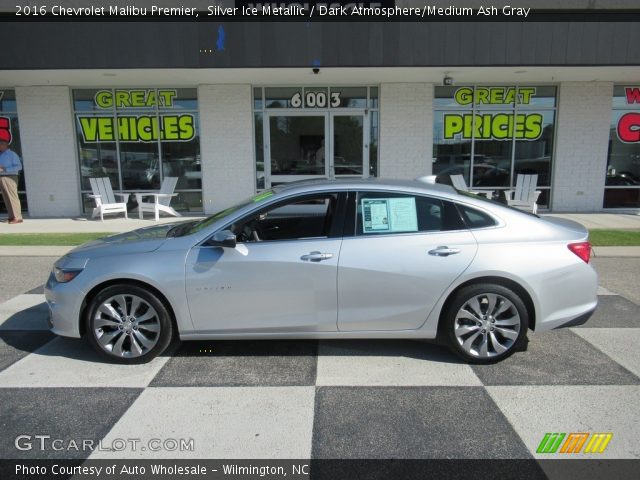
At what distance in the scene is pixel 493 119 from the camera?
42.3 ft

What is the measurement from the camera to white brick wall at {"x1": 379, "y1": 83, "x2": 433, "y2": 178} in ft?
40.8

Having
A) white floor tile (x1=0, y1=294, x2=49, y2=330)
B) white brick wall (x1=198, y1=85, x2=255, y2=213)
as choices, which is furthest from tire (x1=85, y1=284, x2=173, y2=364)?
white brick wall (x1=198, y1=85, x2=255, y2=213)

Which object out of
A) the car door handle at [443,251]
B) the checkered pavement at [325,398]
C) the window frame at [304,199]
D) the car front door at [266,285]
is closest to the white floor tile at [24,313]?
the checkered pavement at [325,398]

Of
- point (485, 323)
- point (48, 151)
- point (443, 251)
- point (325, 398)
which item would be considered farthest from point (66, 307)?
point (48, 151)

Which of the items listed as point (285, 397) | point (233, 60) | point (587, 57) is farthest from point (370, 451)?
point (587, 57)

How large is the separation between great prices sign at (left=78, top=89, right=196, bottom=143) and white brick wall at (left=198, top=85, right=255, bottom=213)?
639 mm

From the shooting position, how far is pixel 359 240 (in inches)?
158

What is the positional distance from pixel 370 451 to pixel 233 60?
8.80 metres

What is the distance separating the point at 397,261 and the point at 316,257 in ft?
2.16

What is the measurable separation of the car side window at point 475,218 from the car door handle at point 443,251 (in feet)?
0.94

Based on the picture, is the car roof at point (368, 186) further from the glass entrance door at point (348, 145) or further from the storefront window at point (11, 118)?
the storefront window at point (11, 118)

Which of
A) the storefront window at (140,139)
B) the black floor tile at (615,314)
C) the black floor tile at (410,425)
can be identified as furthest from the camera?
the storefront window at (140,139)

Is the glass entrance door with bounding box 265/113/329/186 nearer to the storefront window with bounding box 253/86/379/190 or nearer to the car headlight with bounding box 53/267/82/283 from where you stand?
the storefront window with bounding box 253/86/379/190

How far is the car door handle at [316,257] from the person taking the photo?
3938 mm
